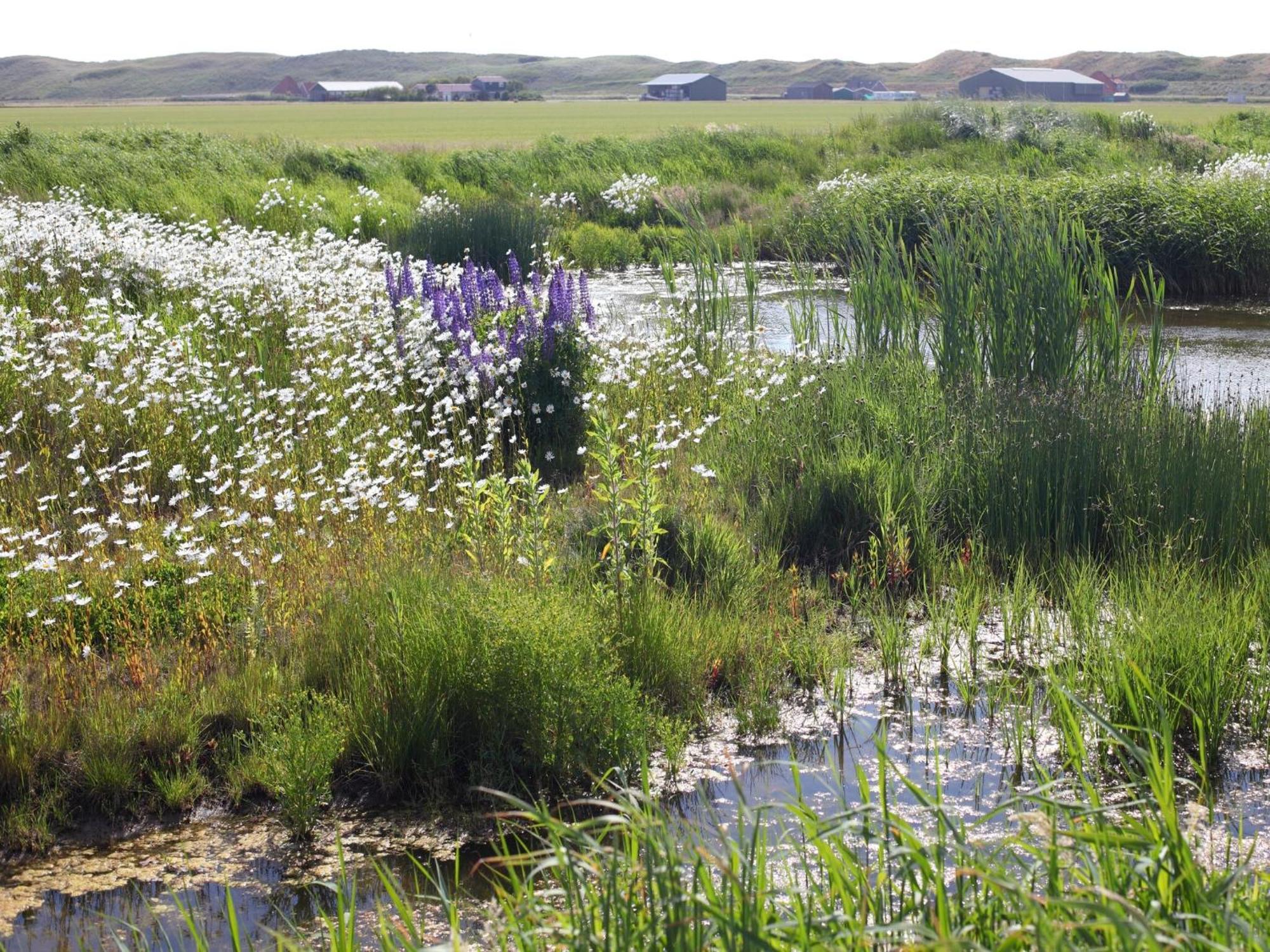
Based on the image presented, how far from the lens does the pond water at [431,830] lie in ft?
11.7

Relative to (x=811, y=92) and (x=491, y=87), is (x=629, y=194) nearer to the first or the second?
(x=491, y=87)

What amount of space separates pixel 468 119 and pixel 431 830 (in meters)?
62.1

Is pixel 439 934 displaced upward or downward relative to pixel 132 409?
downward

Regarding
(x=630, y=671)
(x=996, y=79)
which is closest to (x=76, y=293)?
(x=630, y=671)

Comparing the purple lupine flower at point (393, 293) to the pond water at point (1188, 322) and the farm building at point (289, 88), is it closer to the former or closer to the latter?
the pond water at point (1188, 322)

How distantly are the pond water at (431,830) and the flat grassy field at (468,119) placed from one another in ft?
87.0

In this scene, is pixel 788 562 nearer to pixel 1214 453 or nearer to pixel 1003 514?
pixel 1003 514

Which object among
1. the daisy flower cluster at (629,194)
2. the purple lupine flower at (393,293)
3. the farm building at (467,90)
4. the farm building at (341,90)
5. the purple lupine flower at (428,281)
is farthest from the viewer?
the farm building at (467,90)

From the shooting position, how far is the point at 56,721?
14.4 ft

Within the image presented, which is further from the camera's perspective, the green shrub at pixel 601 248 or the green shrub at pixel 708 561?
the green shrub at pixel 601 248

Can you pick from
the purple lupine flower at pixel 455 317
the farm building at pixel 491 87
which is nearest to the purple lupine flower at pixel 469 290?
the purple lupine flower at pixel 455 317

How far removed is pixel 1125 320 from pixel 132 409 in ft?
22.1

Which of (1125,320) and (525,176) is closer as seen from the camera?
(1125,320)

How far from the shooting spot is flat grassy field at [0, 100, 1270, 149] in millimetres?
41594
